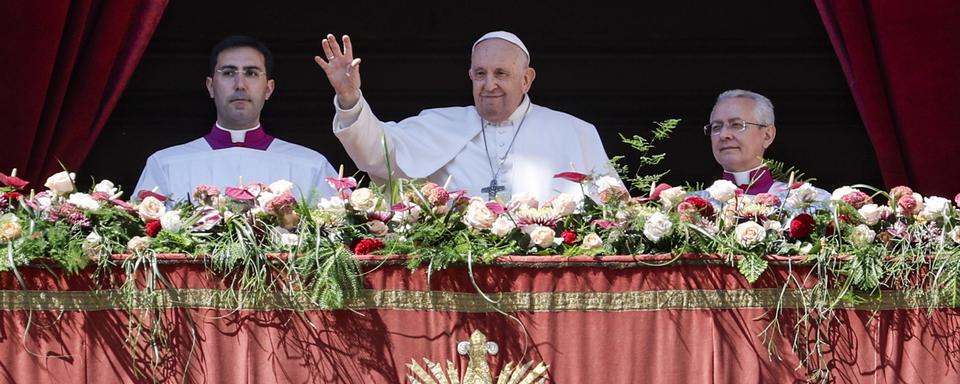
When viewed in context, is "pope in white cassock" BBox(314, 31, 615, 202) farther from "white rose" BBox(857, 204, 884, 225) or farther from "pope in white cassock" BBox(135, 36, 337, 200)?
"white rose" BBox(857, 204, 884, 225)

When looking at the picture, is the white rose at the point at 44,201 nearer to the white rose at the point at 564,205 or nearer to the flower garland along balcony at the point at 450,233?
the flower garland along balcony at the point at 450,233

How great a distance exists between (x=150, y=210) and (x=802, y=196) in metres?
1.77

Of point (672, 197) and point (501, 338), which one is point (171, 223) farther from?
point (672, 197)

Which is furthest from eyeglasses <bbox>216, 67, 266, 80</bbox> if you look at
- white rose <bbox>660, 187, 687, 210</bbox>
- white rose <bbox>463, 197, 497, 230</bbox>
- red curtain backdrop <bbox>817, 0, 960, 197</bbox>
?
red curtain backdrop <bbox>817, 0, 960, 197</bbox>

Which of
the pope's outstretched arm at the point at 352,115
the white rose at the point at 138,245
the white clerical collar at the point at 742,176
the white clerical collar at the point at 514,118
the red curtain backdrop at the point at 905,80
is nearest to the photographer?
the white rose at the point at 138,245

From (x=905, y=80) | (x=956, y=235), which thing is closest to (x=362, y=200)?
(x=956, y=235)

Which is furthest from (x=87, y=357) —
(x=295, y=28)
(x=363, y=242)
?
(x=295, y=28)

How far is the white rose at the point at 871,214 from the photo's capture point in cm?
436

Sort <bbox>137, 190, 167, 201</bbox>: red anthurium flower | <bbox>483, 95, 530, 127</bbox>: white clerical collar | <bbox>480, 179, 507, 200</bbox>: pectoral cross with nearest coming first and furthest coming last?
<bbox>137, 190, 167, 201</bbox>: red anthurium flower, <bbox>480, 179, 507, 200</bbox>: pectoral cross, <bbox>483, 95, 530, 127</bbox>: white clerical collar

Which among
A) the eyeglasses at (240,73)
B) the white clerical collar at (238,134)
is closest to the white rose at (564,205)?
the eyeglasses at (240,73)

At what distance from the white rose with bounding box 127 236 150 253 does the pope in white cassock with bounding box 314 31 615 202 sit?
4.20ft

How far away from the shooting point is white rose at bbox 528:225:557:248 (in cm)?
425

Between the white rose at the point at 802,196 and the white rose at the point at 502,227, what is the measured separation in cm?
80

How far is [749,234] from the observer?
4.27m
